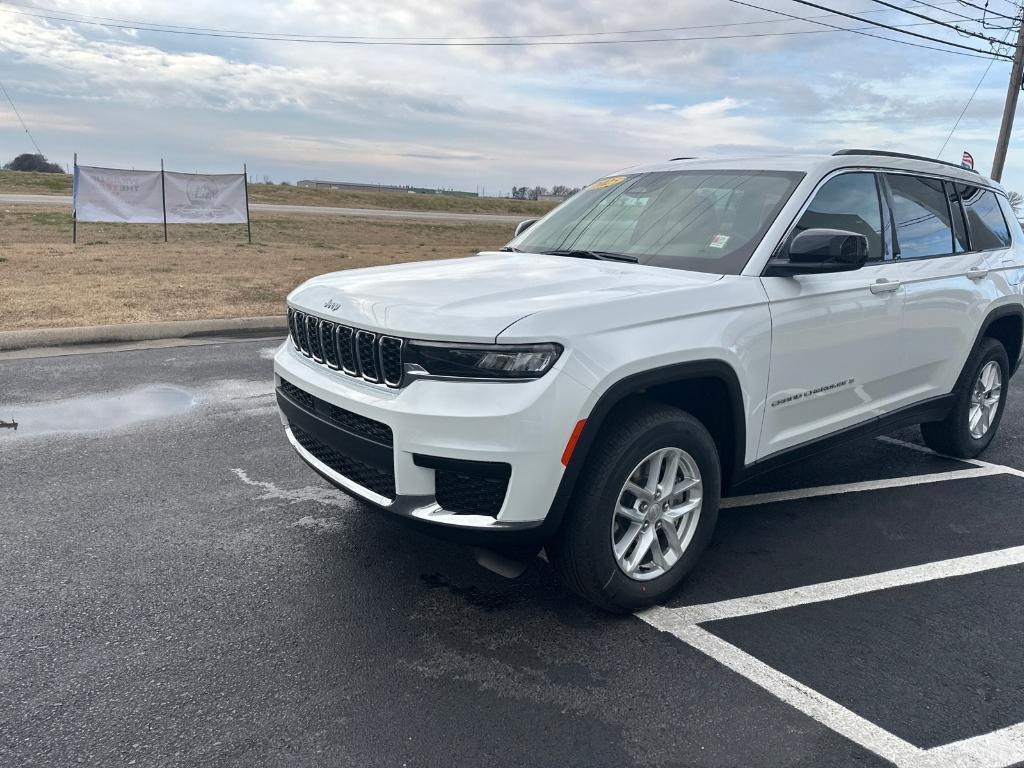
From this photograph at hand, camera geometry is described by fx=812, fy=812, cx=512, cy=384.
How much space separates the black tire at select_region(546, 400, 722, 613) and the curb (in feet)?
20.0

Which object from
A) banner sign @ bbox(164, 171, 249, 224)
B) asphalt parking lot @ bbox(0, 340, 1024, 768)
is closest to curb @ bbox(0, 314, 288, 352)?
asphalt parking lot @ bbox(0, 340, 1024, 768)

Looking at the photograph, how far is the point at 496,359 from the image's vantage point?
2814 mm

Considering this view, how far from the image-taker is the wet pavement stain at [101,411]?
5668 millimetres

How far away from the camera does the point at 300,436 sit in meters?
3.79

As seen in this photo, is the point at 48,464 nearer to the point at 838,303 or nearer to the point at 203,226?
the point at 838,303

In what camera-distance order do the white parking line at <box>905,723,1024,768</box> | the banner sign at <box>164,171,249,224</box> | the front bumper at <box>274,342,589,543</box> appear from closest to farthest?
the white parking line at <box>905,723,1024,768</box>, the front bumper at <box>274,342,589,543</box>, the banner sign at <box>164,171,249,224</box>

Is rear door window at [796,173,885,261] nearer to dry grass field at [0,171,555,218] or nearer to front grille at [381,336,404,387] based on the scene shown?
front grille at [381,336,404,387]

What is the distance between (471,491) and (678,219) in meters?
1.95

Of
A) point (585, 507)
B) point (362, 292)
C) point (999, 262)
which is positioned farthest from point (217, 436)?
point (999, 262)

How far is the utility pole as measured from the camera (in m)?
22.8

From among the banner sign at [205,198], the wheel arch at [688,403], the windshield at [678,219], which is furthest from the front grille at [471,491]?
the banner sign at [205,198]

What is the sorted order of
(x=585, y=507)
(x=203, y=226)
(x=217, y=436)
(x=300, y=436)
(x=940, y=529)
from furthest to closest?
(x=203, y=226) → (x=217, y=436) → (x=940, y=529) → (x=300, y=436) → (x=585, y=507)

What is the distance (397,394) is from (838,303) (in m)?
2.22

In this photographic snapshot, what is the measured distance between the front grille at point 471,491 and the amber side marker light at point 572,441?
208mm
